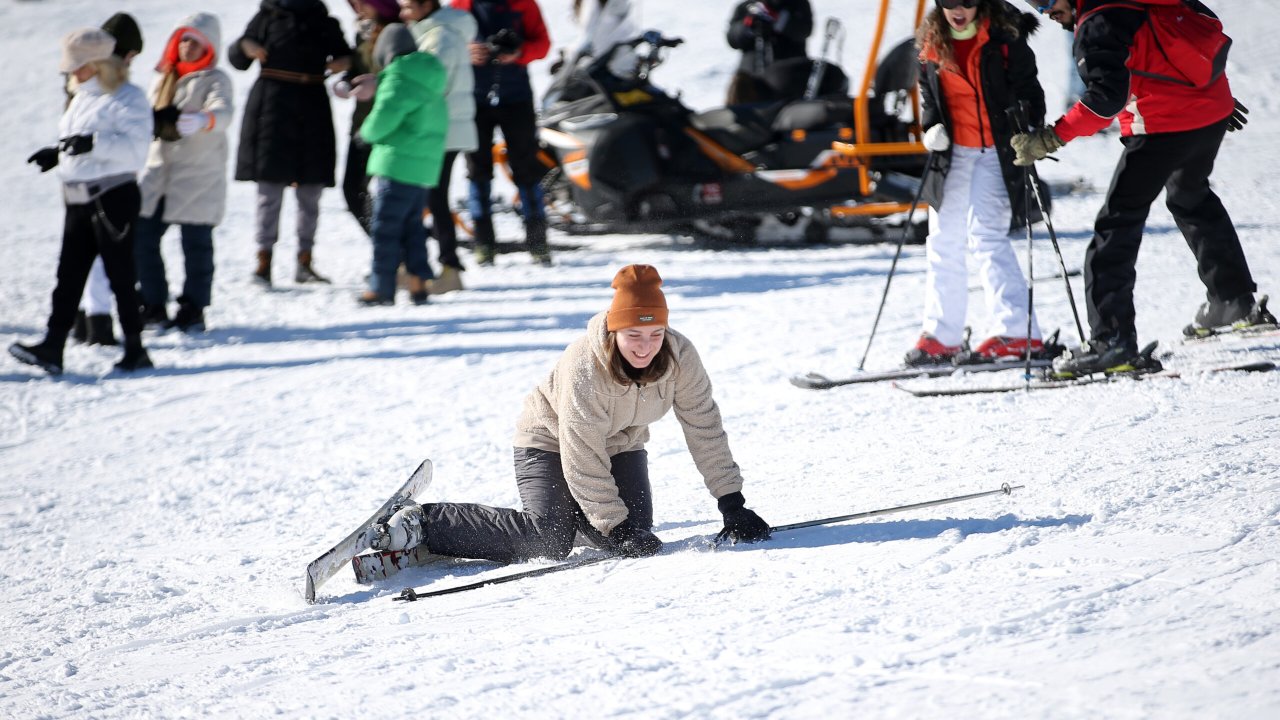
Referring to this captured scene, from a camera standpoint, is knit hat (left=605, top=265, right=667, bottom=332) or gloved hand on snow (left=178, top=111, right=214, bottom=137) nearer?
knit hat (left=605, top=265, right=667, bottom=332)

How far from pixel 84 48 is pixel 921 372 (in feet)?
14.0

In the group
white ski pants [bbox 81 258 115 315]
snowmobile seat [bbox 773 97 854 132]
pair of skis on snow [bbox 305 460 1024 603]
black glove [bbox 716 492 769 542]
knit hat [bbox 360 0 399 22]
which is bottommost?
pair of skis on snow [bbox 305 460 1024 603]

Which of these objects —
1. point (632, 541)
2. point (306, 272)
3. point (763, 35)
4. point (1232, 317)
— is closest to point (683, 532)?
point (632, 541)

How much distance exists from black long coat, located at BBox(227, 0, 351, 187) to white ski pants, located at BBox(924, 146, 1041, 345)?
4.49 metres

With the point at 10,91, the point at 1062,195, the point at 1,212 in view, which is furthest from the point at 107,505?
the point at 10,91

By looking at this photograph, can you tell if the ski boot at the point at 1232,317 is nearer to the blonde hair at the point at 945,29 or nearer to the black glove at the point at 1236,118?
the black glove at the point at 1236,118

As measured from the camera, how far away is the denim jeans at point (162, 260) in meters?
7.19

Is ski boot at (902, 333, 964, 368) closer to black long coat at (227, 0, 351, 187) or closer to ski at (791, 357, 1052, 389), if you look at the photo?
ski at (791, 357, 1052, 389)

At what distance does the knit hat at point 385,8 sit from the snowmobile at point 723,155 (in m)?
1.63

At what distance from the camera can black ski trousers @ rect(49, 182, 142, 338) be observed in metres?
6.29

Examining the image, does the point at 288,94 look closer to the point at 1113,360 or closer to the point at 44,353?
the point at 44,353

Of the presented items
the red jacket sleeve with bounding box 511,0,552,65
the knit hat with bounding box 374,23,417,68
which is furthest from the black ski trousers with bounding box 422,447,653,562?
the red jacket sleeve with bounding box 511,0,552,65

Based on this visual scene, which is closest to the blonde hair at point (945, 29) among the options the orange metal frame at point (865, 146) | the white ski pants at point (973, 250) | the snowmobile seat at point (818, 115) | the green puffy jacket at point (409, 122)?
the white ski pants at point (973, 250)

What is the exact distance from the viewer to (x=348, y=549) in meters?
3.51
